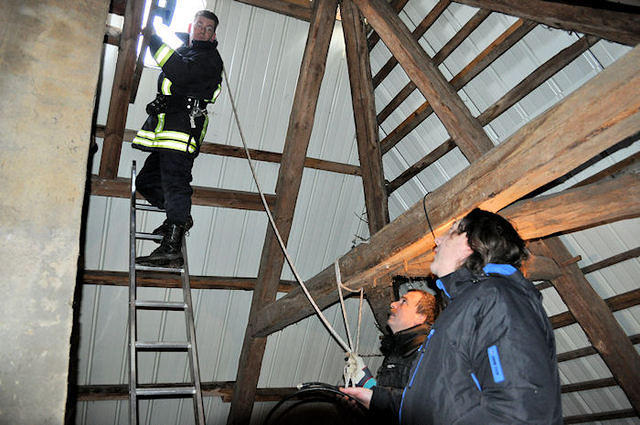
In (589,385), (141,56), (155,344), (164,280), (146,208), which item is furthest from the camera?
(164,280)

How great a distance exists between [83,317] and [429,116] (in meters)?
3.55

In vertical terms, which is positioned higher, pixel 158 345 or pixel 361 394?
pixel 158 345

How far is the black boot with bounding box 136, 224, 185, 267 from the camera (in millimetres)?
3461

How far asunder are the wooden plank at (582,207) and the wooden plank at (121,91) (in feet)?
8.53

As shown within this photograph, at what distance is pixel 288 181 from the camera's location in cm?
371

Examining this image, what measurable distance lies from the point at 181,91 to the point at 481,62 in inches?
84.9

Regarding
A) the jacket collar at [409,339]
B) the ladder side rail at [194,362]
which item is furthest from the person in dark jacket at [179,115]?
the jacket collar at [409,339]

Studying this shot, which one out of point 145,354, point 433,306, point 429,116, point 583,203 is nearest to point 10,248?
point 583,203

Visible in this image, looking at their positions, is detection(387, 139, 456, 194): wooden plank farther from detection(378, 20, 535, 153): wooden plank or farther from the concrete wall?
the concrete wall

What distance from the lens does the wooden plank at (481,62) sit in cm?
306

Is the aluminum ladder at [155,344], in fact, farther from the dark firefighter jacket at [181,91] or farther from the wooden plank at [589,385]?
the wooden plank at [589,385]

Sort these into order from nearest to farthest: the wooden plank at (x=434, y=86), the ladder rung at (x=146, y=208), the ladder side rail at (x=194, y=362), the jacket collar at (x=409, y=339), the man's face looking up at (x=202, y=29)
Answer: the wooden plank at (x=434, y=86) < the ladder side rail at (x=194, y=362) < the jacket collar at (x=409, y=339) < the man's face looking up at (x=202, y=29) < the ladder rung at (x=146, y=208)

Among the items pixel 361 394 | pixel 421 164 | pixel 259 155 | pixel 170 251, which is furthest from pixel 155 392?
pixel 421 164

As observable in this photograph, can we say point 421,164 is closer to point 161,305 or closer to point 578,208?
point 578,208
